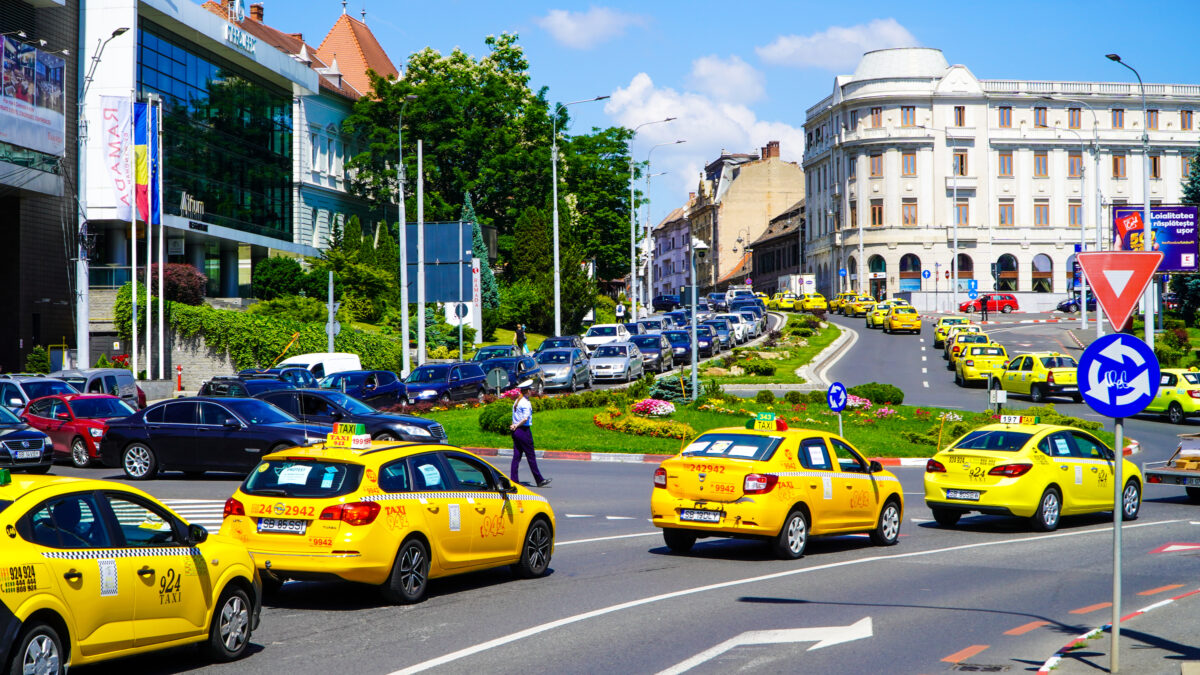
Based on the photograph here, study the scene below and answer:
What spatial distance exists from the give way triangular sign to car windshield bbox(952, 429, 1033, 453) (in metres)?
9.19

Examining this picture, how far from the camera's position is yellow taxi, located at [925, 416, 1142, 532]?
17797 millimetres

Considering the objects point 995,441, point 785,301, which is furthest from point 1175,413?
point 785,301

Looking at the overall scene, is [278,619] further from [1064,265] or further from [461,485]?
[1064,265]

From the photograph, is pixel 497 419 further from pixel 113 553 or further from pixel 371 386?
pixel 113 553

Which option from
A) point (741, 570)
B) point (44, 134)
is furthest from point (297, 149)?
point (741, 570)

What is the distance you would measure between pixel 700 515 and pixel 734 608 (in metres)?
2.97

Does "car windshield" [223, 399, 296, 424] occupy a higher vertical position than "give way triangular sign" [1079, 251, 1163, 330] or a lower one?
lower

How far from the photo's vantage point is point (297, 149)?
75.8m

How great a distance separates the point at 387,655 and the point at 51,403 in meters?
20.1

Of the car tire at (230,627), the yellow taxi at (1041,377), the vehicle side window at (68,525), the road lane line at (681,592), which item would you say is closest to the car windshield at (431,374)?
the yellow taxi at (1041,377)

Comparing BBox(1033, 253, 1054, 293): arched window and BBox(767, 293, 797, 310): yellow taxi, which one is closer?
BBox(767, 293, 797, 310): yellow taxi

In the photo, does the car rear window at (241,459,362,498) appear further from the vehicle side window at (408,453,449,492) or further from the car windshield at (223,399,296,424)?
the car windshield at (223,399,296,424)

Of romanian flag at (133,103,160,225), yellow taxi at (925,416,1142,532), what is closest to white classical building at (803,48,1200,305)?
romanian flag at (133,103,160,225)

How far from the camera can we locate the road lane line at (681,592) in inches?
368
